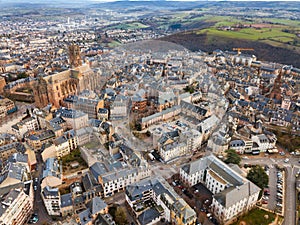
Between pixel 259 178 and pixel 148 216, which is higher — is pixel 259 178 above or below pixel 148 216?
above

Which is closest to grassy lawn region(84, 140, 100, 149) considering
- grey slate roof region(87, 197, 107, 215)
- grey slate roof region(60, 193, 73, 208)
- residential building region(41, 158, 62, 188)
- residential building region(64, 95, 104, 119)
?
residential building region(41, 158, 62, 188)

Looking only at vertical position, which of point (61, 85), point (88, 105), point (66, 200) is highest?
point (61, 85)

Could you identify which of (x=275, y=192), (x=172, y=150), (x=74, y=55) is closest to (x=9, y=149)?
(x=172, y=150)

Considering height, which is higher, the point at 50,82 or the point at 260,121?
the point at 50,82

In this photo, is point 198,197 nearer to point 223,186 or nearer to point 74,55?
point 223,186

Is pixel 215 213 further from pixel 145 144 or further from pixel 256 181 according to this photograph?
pixel 145 144

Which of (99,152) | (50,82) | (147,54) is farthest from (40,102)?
(147,54)
